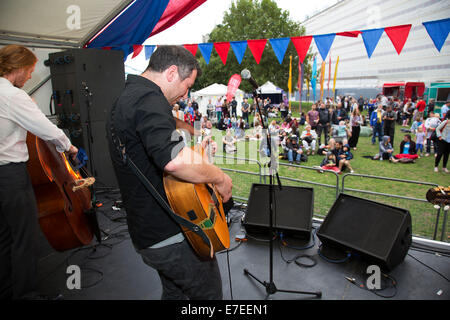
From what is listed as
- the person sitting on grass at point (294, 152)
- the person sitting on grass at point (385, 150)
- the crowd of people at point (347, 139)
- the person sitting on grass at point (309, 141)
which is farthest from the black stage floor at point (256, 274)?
the person sitting on grass at point (309, 141)

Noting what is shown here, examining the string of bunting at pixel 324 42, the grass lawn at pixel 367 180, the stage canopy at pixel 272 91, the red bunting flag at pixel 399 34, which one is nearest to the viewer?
the grass lawn at pixel 367 180

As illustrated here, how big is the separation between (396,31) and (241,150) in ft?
24.0

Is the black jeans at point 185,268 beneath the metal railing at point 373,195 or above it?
above

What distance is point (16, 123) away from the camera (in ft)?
7.68

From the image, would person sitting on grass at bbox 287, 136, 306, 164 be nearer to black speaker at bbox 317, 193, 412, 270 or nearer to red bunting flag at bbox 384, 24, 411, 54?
red bunting flag at bbox 384, 24, 411, 54

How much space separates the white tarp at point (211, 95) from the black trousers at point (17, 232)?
18937 millimetres

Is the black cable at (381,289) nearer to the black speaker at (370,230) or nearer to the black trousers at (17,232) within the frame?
the black speaker at (370,230)

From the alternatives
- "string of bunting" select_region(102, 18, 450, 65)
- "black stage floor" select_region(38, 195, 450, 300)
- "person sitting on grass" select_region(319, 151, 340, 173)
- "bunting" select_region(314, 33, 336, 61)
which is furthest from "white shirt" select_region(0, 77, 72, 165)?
"person sitting on grass" select_region(319, 151, 340, 173)

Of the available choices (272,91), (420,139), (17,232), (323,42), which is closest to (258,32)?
(272,91)

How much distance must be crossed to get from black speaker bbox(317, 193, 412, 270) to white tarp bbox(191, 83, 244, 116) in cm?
1797

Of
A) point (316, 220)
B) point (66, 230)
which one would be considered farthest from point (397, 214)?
point (66, 230)

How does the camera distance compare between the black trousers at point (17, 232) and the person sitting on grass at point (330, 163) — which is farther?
the person sitting on grass at point (330, 163)

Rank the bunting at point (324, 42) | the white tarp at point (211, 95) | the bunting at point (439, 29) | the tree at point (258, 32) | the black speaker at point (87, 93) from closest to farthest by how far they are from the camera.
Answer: the bunting at point (439, 29)
the black speaker at point (87, 93)
the bunting at point (324, 42)
the white tarp at point (211, 95)
the tree at point (258, 32)

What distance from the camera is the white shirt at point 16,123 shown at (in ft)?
7.39
